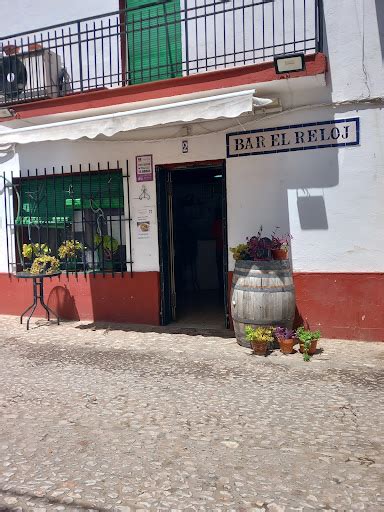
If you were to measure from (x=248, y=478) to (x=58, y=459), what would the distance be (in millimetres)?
1302

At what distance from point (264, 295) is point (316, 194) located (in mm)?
1518

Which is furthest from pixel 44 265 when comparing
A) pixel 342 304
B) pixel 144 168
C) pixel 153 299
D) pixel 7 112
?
pixel 342 304

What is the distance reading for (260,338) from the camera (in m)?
5.55

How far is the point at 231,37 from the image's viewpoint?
6723 mm

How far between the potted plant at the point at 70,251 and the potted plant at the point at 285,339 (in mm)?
3497

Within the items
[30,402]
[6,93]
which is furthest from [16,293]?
[30,402]

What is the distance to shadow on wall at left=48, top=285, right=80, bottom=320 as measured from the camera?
25.1 ft

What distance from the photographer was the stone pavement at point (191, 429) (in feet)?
9.36

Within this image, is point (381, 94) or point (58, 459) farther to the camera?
point (381, 94)

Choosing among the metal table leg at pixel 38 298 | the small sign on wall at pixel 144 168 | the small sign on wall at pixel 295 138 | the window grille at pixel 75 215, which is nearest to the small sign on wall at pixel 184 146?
the small sign on wall at pixel 144 168

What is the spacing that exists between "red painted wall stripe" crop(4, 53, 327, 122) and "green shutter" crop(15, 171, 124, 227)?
1068mm

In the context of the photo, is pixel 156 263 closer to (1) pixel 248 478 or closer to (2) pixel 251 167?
(2) pixel 251 167

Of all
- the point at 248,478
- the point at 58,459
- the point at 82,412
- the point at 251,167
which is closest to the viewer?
the point at 248,478

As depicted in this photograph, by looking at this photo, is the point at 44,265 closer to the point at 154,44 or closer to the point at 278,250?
the point at 278,250
